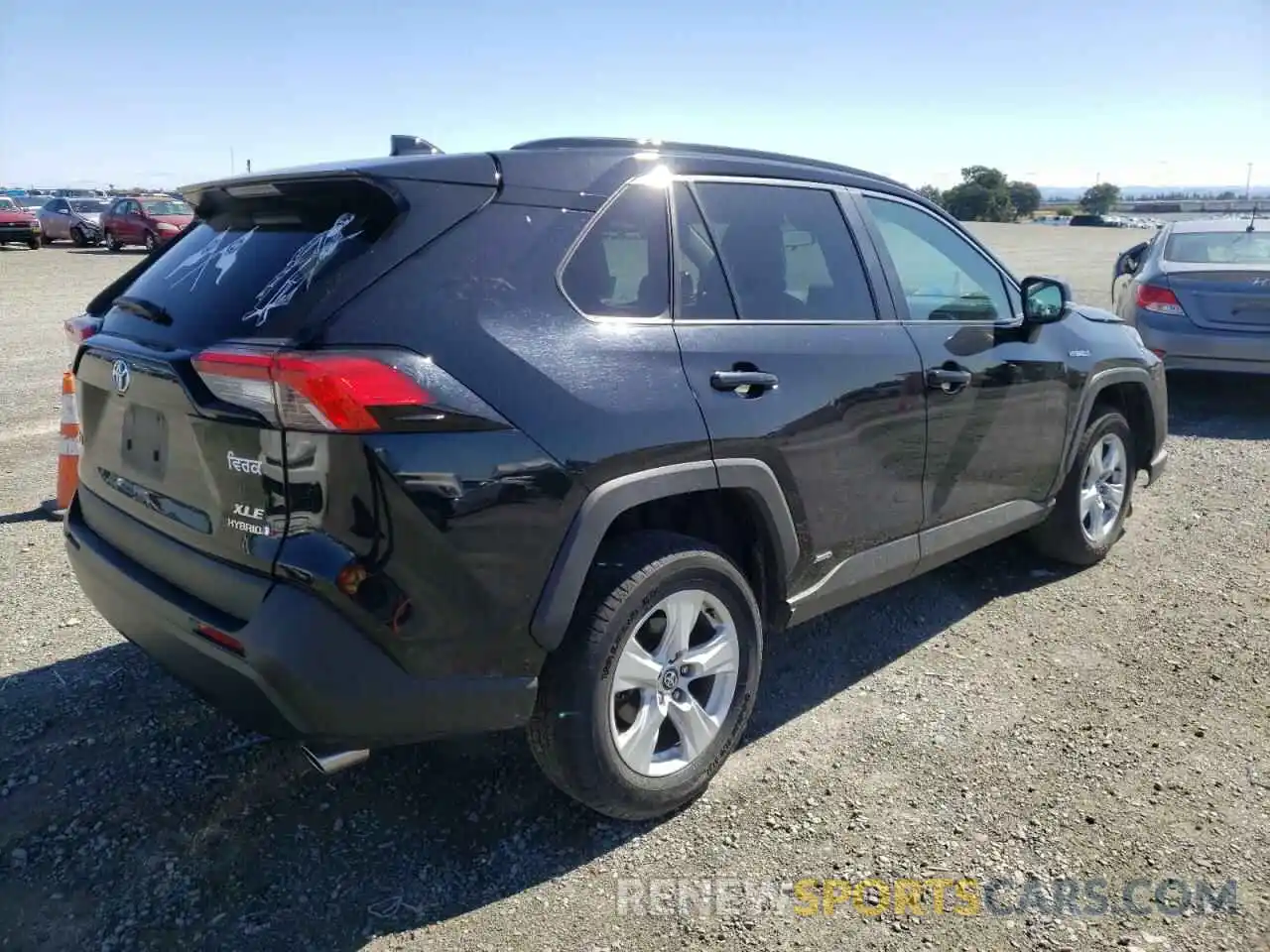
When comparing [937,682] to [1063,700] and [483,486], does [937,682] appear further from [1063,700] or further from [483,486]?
[483,486]

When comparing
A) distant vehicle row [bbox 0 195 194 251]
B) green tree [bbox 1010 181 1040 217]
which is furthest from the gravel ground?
green tree [bbox 1010 181 1040 217]

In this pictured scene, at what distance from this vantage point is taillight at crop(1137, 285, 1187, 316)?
26.7 feet

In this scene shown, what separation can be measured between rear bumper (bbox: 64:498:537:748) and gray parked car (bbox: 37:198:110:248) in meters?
32.2

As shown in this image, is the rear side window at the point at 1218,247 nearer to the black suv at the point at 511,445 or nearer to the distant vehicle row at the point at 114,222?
the black suv at the point at 511,445

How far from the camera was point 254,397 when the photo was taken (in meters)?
2.29

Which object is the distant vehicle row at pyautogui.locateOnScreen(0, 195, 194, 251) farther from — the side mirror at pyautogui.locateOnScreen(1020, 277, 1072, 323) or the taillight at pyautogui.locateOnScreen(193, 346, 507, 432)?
the taillight at pyautogui.locateOnScreen(193, 346, 507, 432)

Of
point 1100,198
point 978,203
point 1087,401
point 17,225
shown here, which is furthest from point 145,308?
point 1100,198

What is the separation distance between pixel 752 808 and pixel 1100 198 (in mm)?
106626

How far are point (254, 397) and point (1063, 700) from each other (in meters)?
3.01

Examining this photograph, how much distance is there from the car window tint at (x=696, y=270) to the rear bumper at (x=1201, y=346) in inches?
247

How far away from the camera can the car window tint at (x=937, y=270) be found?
3.79 metres

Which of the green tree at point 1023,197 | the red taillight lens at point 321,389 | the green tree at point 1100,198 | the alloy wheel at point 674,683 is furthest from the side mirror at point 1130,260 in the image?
the green tree at point 1100,198

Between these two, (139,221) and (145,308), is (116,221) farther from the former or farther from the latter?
(145,308)

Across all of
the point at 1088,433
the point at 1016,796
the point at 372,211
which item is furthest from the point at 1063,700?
the point at 372,211
